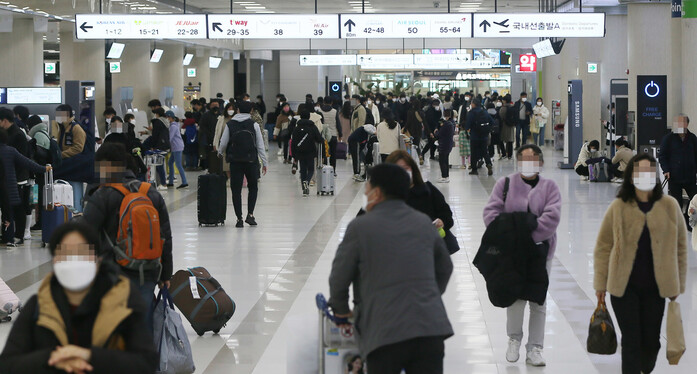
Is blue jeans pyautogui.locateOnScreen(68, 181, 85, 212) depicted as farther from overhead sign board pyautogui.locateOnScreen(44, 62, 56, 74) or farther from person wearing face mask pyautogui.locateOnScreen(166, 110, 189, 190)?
overhead sign board pyautogui.locateOnScreen(44, 62, 56, 74)

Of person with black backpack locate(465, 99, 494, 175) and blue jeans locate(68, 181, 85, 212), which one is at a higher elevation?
person with black backpack locate(465, 99, 494, 175)

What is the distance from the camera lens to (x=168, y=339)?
5973mm

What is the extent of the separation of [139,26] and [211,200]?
633 centimetres

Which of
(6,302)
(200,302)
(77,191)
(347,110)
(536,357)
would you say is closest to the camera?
(536,357)

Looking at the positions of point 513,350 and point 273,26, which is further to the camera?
point 273,26

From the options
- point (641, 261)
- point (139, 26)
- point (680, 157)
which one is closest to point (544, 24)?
point (139, 26)

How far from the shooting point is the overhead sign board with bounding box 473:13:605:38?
18.5 m

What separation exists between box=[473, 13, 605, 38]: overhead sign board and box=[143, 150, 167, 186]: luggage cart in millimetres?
6123

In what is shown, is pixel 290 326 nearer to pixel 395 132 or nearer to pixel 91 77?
pixel 395 132

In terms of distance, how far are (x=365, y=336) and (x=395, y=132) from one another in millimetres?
13166

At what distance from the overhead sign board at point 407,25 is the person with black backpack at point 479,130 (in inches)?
87.6

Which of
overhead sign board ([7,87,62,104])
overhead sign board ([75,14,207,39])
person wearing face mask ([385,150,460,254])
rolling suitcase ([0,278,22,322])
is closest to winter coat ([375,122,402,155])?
overhead sign board ([75,14,207,39])

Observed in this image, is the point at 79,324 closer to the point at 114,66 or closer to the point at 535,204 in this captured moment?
the point at 535,204

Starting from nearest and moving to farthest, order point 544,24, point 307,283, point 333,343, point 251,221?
point 333,343 → point 307,283 → point 251,221 → point 544,24
